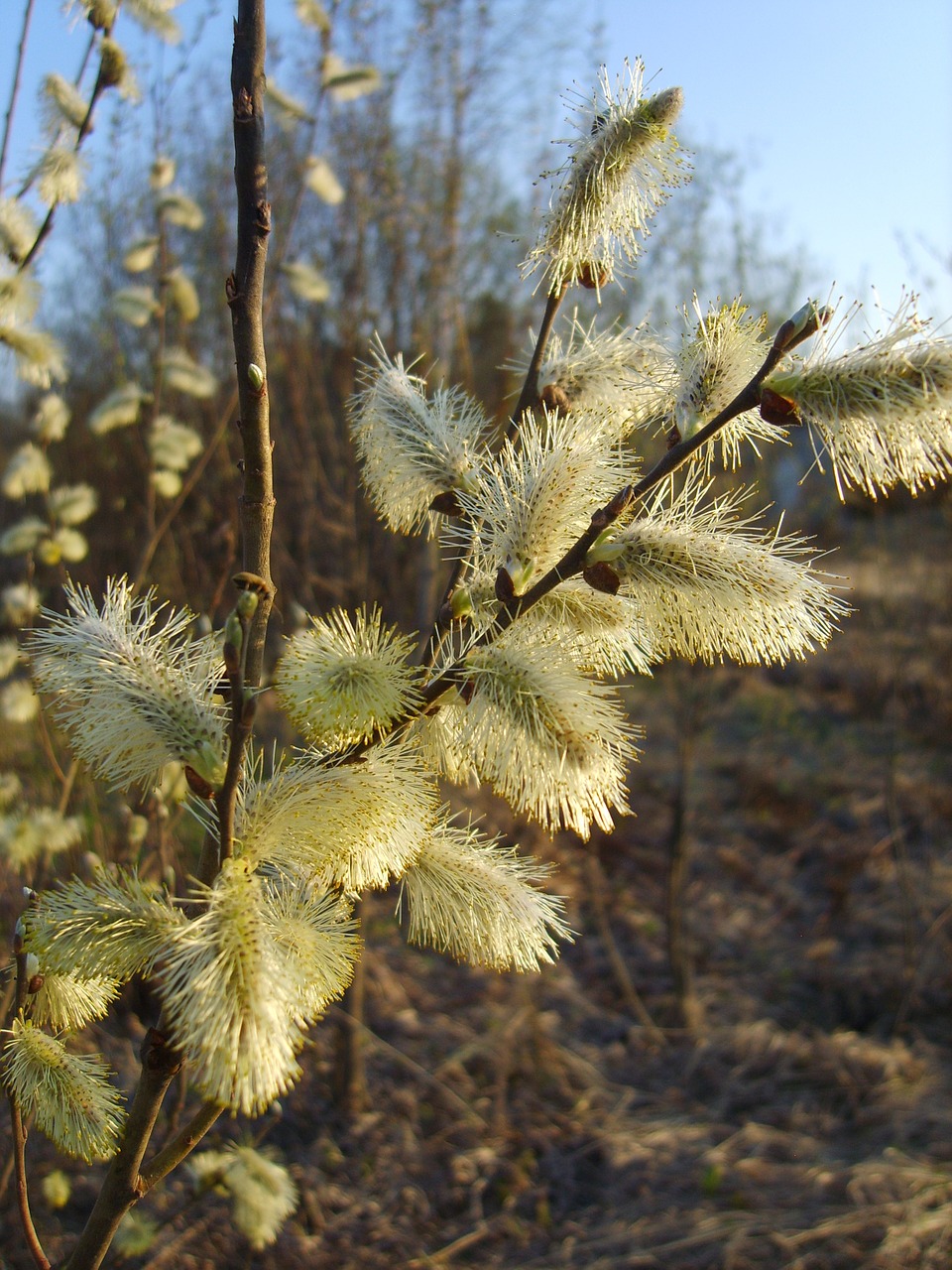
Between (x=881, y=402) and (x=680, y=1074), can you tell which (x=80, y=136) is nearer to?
(x=881, y=402)

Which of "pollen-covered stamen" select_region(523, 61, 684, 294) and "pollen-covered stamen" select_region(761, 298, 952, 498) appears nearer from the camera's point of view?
"pollen-covered stamen" select_region(761, 298, 952, 498)

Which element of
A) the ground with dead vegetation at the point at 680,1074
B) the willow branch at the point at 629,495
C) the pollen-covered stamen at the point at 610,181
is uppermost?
the pollen-covered stamen at the point at 610,181

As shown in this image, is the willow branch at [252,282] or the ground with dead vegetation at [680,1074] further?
the ground with dead vegetation at [680,1074]

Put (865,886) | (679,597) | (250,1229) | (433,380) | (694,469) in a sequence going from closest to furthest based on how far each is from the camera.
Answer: (679,597)
(694,469)
(250,1229)
(433,380)
(865,886)

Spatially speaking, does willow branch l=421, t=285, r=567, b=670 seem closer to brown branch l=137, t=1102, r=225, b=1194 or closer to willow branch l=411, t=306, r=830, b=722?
willow branch l=411, t=306, r=830, b=722

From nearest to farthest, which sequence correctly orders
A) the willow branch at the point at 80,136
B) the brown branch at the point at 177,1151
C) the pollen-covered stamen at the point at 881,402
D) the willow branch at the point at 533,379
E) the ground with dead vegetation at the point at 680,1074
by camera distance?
the pollen-covered stamen at the point at 881,402, the brown branch at the point at 177,1151, the willow branch at the point at 533,379, the willow branch at the point at 80,136, the ground with dead vegetation at the point at 680,1074

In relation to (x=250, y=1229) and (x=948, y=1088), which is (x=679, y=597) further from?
(x=948, y=1088)

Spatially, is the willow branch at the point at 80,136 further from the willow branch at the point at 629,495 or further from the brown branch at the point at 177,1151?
the brown branch at the point at 177,1151

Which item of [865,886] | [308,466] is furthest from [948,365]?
[865,886]

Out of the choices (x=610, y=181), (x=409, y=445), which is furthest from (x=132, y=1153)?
(x=610, y=181)

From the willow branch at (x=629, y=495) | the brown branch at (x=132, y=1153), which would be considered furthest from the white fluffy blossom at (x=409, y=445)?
the brown branch at (x=132, y=1153)

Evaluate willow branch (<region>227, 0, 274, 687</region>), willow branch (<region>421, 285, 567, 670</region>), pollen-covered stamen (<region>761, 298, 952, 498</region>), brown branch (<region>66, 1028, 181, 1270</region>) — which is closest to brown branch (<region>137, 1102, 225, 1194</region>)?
brown branch (<region>66, 1028, 181, 1270</region>)
